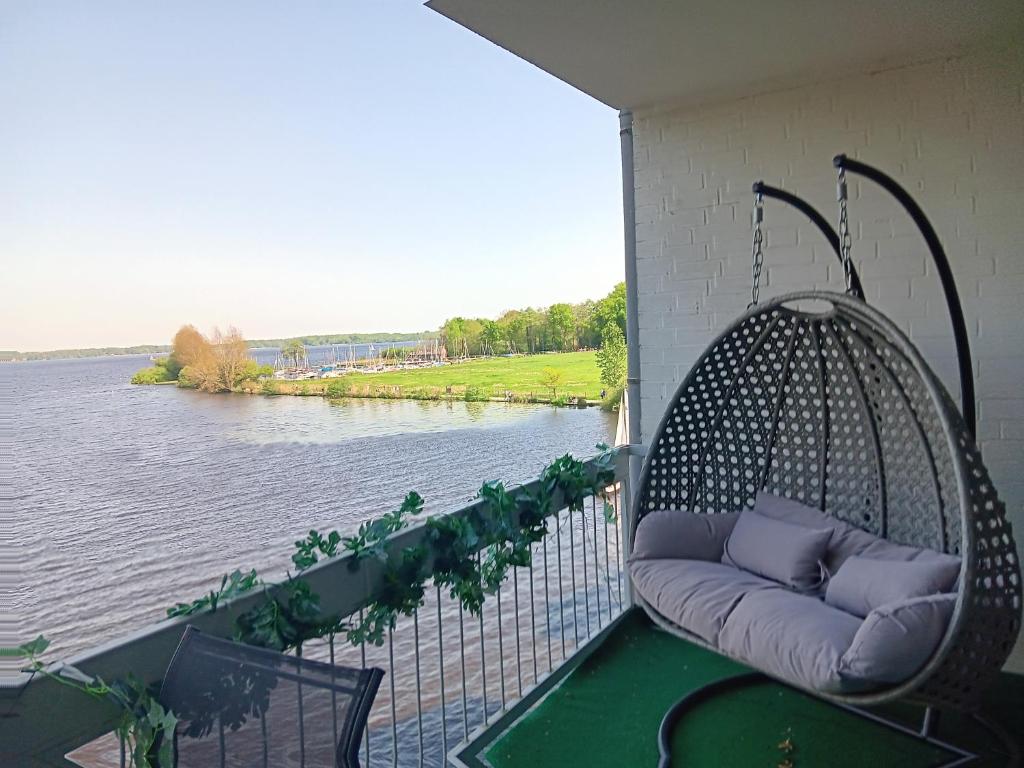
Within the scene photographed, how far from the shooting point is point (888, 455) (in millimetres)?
2703

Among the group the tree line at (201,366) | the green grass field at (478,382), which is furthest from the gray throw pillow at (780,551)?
the tree line at (201,366)

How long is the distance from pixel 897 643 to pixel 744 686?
1.05 meters

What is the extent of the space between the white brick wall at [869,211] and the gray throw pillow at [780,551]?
87 centimetres

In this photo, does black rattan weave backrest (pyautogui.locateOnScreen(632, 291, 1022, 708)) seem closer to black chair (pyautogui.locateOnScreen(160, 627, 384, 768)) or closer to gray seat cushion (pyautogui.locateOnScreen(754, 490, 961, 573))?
gray seat cushion (pyautogui.locateOnScreen(754, 490, 961, 573))

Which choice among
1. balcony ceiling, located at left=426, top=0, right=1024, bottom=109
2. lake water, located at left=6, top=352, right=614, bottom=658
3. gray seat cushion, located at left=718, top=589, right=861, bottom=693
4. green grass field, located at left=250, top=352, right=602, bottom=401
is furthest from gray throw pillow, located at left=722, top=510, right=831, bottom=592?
green grass field, located at left=250, top=352, right=602, bottom=401

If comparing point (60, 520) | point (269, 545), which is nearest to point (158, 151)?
point (60, 520)

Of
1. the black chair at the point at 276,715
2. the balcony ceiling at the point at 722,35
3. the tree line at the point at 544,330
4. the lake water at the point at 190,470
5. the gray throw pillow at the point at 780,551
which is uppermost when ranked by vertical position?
the balcony ceiling at the point at 722,35

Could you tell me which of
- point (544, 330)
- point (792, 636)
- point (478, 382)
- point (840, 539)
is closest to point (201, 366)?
point (478, 382)

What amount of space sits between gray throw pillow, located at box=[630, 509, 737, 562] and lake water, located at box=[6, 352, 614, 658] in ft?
16.1

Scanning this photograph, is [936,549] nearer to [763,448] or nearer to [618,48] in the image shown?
[763,448]

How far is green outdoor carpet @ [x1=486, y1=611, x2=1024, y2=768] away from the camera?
2334 millimetres

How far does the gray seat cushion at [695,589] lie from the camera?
2352 millimetres

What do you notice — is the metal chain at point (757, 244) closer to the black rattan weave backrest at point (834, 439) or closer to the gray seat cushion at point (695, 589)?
the black rattan weave backrest at point (834, 439)

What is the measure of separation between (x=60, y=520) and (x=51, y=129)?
4.51 metres
